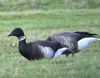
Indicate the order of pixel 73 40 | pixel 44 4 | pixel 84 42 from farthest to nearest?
pixel 44 4 → pixel 84 42 → pixel 73 40

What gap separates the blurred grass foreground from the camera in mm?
34406

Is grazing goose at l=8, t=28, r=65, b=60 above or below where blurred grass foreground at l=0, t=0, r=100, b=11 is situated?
above

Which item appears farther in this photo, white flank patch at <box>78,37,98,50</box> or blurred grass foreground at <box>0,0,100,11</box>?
blurred grass foreground at <box>0,0,100,11</box>

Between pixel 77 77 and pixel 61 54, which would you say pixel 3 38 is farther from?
pixel 77 77

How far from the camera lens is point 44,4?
3556cm

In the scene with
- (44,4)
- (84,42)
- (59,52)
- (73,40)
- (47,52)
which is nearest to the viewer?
(47,52)

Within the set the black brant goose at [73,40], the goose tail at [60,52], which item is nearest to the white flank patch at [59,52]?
the goose tail at [60,52]

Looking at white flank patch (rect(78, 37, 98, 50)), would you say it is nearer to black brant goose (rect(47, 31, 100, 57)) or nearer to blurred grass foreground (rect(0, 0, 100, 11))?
black brant goose (rect(47, 31, 100, 57))

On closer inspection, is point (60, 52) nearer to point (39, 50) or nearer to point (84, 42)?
point (39, 50)

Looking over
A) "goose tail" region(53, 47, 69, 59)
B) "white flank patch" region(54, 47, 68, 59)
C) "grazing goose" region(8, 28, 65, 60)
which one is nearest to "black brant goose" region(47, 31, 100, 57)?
"goose tail" region(53, 47, 69, 59)

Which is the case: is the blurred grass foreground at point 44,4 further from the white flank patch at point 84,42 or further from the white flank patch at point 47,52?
the white flank patch at point 47,52

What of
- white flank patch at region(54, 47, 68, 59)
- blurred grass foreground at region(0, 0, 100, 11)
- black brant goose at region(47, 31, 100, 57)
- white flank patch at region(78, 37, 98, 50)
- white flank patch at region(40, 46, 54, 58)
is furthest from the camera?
blurred grass foreground at region(0, 0, 100, 11)

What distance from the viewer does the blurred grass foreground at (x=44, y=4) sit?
3441 cm

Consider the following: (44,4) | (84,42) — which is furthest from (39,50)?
(44,4)
